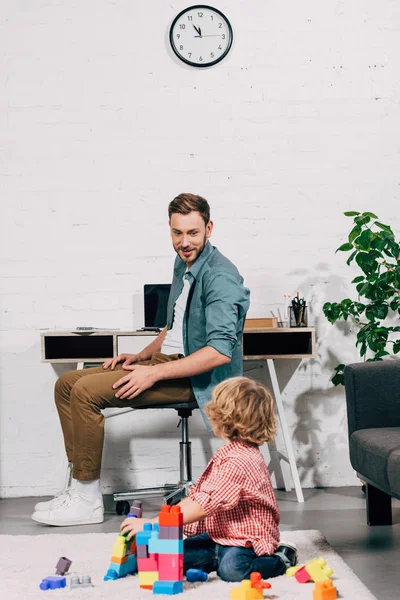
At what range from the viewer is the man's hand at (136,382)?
331 cm

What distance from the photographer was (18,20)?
4.40 m

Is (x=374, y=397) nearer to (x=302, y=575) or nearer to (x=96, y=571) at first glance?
(x=302, y=575)

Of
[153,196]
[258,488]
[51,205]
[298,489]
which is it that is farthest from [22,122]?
[258,488]

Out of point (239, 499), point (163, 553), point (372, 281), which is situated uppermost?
point (372, 281)

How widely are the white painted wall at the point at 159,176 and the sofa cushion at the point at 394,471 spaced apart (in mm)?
1669

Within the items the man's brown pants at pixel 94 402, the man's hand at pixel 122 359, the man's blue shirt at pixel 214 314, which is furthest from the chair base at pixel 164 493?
the man's hand at pixel 122 359

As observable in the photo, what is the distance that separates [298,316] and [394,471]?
1.50 metres

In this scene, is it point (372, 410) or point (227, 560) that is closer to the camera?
point (227, 560)

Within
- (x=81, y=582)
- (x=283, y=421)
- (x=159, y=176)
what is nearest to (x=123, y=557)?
(x=81, y=582)

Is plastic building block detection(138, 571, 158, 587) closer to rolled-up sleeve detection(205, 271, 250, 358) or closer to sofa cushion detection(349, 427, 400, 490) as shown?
sofa cushion detection(349, 427, 400, 490)

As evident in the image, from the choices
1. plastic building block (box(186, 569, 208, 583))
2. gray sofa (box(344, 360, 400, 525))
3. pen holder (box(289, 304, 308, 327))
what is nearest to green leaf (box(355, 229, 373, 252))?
pen holder (box(289, 304, 308, 327))

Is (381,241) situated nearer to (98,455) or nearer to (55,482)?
(98,455)

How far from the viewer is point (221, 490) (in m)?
2.44

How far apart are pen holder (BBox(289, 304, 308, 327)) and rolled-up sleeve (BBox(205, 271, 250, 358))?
2.76 feet
